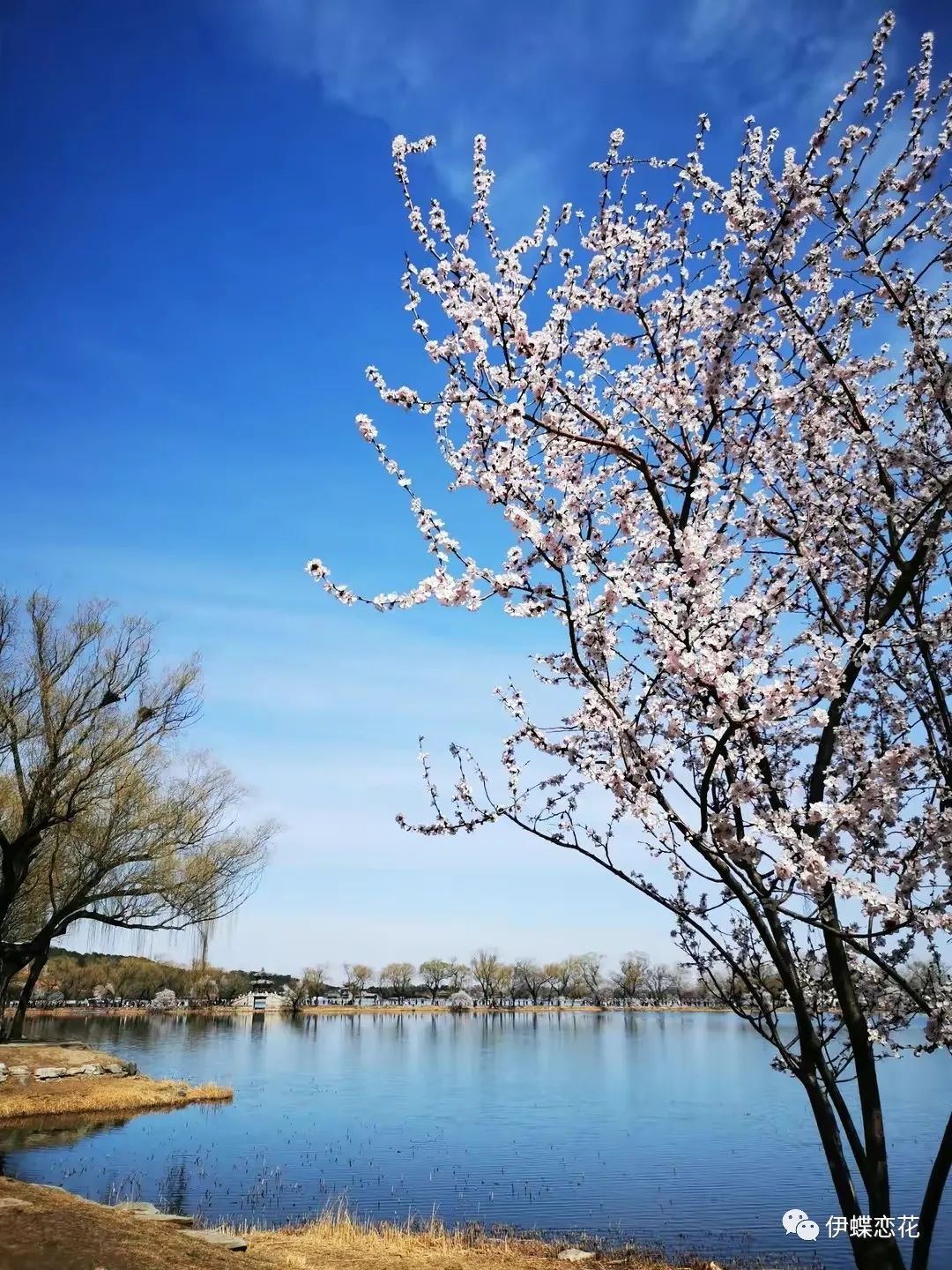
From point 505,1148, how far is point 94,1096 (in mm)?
10580

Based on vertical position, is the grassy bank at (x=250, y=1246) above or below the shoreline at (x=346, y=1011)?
above

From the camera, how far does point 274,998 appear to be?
4075 inches

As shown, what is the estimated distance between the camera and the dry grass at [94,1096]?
20094 millimetres

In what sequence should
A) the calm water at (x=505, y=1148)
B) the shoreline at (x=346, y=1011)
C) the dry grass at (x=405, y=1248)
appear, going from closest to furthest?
the dry grass at (x=405, y=1248)
the calm water at (x=505, y=1148)
the shoreline at (x=346, y=1011)

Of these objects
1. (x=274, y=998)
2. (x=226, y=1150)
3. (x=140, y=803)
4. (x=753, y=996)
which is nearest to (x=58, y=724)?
(x=140, y=803)

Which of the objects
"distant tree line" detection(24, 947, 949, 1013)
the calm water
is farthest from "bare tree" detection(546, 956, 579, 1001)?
the calm water

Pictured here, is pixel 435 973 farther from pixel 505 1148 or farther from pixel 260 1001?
pixel 505 1148

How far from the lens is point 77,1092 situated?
21.5 m

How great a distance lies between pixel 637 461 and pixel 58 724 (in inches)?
846

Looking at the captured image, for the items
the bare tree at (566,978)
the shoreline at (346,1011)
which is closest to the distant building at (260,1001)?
the shoreline at (346,1011)

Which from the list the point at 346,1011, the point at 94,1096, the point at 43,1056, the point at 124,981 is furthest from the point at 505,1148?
the point at 346,1011

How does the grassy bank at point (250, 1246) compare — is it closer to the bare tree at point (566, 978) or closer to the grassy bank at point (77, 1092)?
the grassy bank at point (77, 1092)

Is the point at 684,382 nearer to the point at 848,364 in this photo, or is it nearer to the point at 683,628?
the point at 848,364

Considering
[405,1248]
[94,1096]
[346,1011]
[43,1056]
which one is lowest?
[346,1011]
